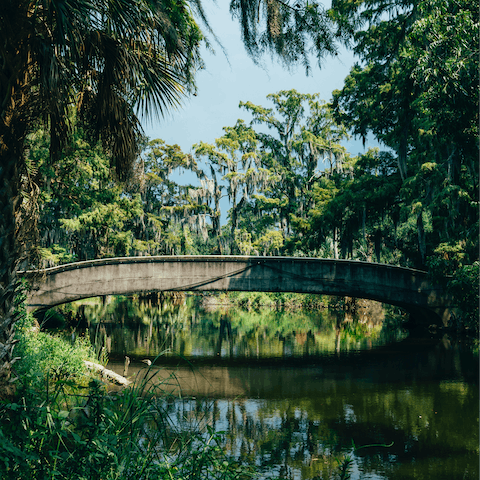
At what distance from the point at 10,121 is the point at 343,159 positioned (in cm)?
3081

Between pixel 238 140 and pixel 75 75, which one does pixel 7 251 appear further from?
pixel 238 140

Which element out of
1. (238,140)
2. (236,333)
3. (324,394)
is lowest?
(324,394)

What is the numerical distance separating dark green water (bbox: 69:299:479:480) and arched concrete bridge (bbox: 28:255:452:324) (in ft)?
6.01

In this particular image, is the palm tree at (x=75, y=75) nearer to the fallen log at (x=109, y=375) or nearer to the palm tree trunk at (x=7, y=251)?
the palm tree trunk at (x=7, y=251)

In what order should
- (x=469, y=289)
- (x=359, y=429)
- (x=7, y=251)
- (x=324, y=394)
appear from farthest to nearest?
(x=469, y=289) → (x=324, y=394) → (x=359, y=429) → (x=7, y=251)

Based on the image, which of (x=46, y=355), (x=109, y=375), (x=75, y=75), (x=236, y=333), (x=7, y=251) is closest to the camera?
(x=7, y=251)

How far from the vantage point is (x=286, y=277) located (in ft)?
64.1

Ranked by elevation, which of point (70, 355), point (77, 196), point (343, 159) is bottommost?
point (70, 355)

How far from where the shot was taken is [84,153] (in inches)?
768

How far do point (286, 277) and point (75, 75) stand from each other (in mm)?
14780

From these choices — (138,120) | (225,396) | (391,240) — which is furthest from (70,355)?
(391,240)

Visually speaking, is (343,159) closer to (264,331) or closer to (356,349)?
(264,331)

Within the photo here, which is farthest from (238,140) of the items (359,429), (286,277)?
(359,429)

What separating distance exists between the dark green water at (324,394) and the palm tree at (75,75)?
84.9 inches
